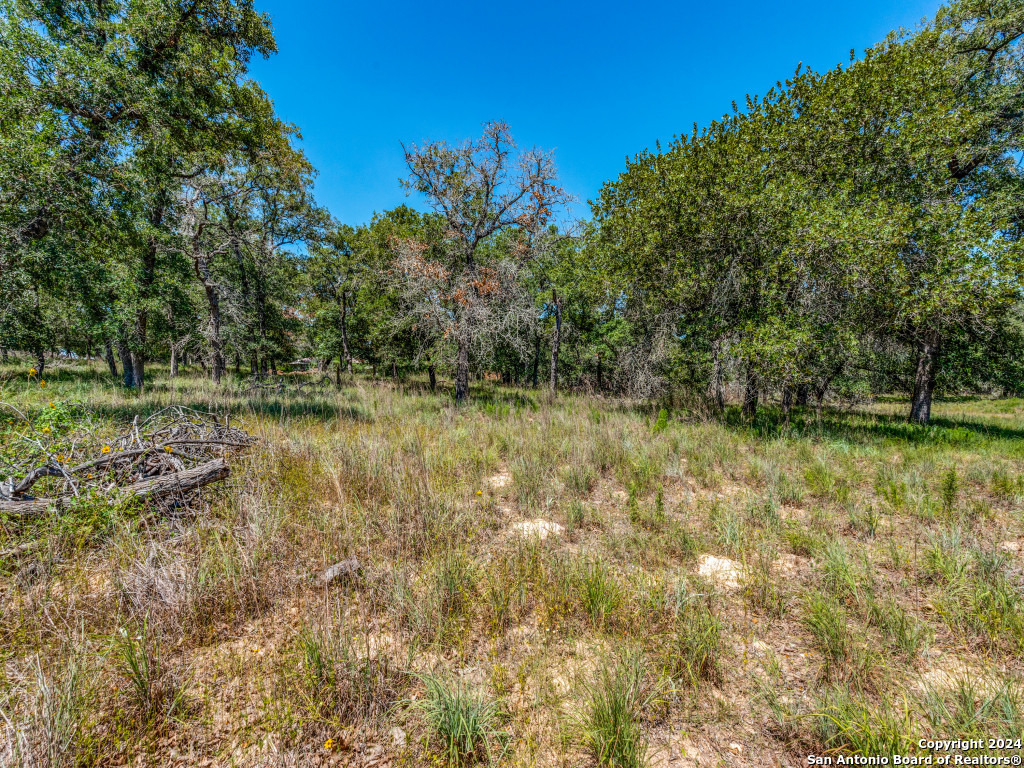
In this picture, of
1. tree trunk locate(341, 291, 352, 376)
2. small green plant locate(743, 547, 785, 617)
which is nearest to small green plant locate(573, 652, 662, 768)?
small green plant locate(743, 547, 785, 617)

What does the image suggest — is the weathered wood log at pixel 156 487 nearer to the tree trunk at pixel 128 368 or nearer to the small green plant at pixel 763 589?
the small green plant at pixel 763 589

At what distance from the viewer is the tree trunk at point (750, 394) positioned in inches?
352

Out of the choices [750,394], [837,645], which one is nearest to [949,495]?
[837,645]

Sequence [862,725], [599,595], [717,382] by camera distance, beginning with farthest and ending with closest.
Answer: [717,382] → [599,595] → [862,725]

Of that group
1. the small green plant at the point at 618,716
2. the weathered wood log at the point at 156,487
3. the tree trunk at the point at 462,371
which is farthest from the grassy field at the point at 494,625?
the tree trunk at the point at 462,371

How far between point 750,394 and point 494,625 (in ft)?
31.6

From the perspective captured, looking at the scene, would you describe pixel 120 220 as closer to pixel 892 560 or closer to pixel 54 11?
pixel 54 11

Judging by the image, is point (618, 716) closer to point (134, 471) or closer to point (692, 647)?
point (692, 647)

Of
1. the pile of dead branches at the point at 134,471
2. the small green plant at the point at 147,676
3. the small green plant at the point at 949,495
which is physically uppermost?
the pile of dead branches at the point at 134,471

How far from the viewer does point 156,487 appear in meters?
3.11

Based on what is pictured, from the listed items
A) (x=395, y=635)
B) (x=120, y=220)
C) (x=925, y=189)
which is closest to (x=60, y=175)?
(x=120, y=220)

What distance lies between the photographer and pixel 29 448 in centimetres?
308

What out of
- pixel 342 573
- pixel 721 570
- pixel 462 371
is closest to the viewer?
pixel 342 573

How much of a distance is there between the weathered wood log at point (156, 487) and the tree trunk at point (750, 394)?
33.7 feet
